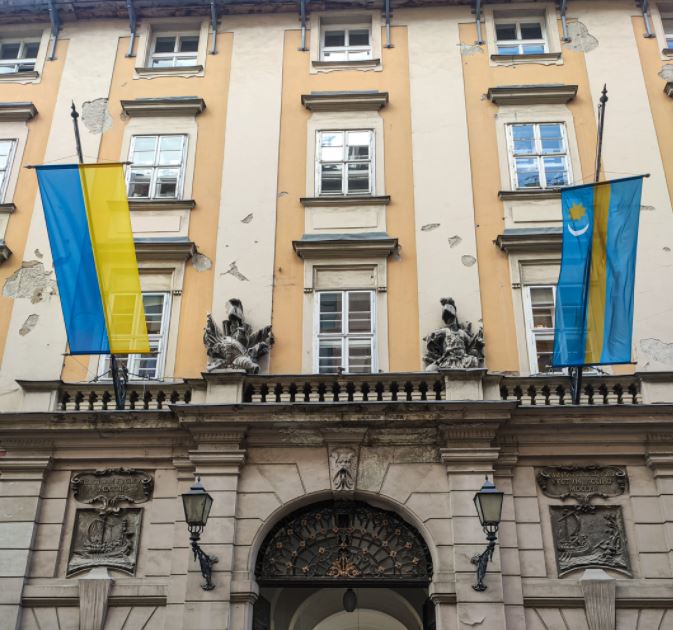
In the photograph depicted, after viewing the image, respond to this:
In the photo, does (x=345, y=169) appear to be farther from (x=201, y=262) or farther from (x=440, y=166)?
(x=201, y=262)

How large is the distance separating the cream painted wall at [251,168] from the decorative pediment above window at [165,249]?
0.57 m

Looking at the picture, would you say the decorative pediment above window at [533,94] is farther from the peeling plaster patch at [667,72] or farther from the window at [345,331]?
the window at [345,331]

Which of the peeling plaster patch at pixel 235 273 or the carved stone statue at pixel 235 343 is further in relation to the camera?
the peeling plaster patch at pixel 235 273

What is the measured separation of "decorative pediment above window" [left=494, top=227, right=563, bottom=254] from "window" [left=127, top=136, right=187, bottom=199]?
6177 mm

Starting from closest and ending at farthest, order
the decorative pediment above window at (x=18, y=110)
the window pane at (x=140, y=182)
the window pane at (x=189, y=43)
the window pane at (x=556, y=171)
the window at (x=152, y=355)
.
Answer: the window at (x=152, y=355) < the window pane at (x=556, y=171) < the window pane at (x=140, y=182) < the decorative pediment above window at (x=18, y=110) < the window pane at (x=189, y=43)

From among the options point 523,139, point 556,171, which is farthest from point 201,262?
point 556,171

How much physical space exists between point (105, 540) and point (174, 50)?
1087 centimetres

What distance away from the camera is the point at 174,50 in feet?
61.3

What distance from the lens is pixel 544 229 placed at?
50.2ft

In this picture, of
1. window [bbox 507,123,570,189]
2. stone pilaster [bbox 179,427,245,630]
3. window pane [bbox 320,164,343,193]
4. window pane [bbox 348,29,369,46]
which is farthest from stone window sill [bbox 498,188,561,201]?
stone pilaster [bbox 179,427,245,630]

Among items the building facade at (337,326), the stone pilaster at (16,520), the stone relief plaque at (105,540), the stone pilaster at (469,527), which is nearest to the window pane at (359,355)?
the building facade at (337,326)

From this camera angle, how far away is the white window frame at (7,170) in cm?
1652

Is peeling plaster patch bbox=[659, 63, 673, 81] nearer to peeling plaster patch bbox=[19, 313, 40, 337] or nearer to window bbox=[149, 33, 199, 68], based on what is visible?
window bbox=[149, 33, 199, 68]

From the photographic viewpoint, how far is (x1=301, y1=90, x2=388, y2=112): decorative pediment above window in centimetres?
1694
